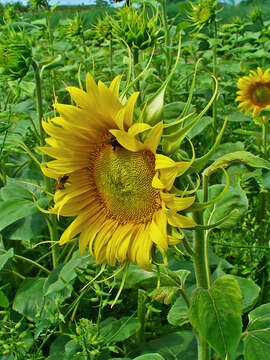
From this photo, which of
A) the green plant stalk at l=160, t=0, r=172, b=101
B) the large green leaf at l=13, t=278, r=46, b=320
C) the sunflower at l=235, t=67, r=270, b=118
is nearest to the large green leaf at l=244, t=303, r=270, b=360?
the large green leaf at l=13, t=278, r=46, b=320

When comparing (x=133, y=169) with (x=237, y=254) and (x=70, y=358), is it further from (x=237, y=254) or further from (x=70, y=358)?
(x=237, y=254)

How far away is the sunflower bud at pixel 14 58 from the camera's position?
3.73 ft

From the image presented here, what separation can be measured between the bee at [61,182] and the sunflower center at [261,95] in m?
1.46

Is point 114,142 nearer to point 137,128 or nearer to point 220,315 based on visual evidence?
point 137,128

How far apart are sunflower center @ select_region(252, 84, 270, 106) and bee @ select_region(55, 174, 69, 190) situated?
1.46 meters

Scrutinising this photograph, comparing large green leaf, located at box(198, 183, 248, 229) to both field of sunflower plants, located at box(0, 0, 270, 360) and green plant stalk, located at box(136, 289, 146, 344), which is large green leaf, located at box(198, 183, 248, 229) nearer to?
field of sunflower plants, located at box(0, 0, 270, 360)

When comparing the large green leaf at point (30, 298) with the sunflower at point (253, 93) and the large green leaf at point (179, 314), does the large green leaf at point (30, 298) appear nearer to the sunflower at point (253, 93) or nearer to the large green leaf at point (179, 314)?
the large green leaf at point (179, 314)

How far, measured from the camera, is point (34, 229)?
1327mm

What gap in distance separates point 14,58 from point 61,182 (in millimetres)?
446

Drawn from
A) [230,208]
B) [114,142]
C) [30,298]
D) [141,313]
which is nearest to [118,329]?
[141,313]

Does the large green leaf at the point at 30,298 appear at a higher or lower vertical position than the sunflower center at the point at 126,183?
lower

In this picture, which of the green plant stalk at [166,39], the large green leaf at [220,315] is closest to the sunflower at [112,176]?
the large green leaf at [220,315]

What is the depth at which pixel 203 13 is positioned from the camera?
1822 millimetres

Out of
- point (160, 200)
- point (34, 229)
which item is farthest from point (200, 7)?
point (160, 200)
